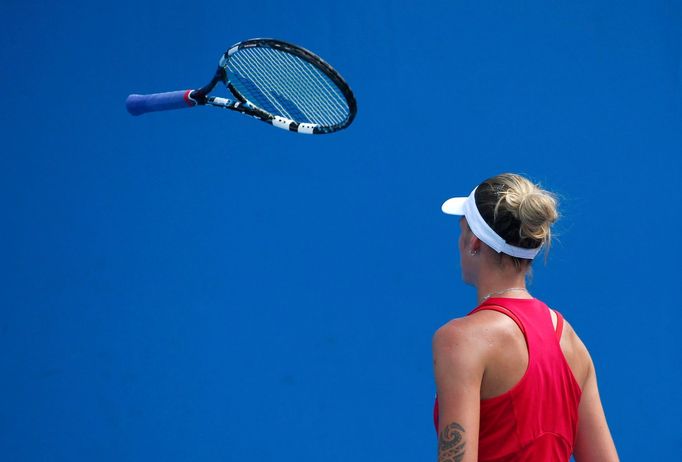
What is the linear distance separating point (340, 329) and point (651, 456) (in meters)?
1.07

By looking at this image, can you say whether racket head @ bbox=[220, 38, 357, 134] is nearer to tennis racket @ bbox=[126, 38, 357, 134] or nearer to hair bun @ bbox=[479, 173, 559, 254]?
tennis racket @ bbox=[126, 38, 357, 134]

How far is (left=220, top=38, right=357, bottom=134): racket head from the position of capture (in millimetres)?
1568

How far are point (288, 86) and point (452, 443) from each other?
888 millimetres

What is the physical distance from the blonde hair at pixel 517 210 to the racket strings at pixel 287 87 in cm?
45

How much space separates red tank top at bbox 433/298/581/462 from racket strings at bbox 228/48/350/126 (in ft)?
1.95

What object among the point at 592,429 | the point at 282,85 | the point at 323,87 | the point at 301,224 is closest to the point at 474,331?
the point at 592,429

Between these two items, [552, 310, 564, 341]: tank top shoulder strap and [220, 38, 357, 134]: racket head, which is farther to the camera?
[220, 38, 357, 134]: racket head

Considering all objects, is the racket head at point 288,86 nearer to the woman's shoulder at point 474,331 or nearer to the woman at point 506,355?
the woman at point 506,355

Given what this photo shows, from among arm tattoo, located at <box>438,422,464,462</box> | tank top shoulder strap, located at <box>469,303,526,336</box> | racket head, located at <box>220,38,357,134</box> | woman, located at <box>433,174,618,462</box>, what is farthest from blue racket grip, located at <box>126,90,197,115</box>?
arm tattoo, located at <box>438,422,464,462</box>

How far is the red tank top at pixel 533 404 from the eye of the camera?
1.17 m

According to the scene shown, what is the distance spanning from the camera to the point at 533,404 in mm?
Result: 1180

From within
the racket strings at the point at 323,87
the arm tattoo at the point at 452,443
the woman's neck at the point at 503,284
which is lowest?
the arm tattoo at the point at 452,443

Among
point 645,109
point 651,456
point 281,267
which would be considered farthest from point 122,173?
point 651,456

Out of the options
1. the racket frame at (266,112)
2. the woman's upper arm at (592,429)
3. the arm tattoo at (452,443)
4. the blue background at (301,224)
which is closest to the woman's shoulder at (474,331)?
the arm tattoo at (452,443)
